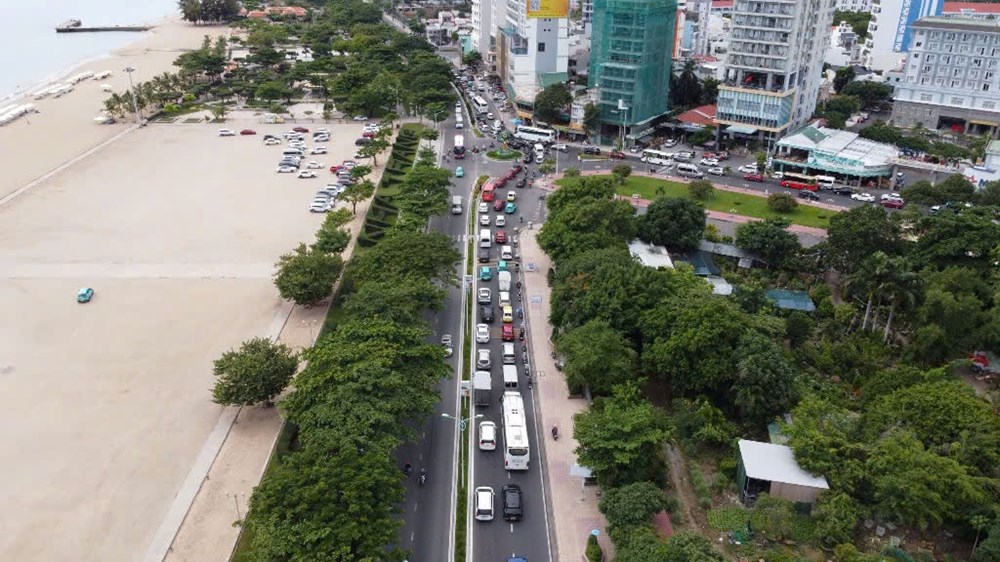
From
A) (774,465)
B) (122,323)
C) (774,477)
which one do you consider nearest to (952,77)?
(774,465)

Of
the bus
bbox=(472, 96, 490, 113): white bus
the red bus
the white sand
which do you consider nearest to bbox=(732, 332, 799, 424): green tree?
the bus

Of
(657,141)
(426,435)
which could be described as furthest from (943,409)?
(657,141)

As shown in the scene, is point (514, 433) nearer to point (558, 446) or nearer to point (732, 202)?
point (558, 446)

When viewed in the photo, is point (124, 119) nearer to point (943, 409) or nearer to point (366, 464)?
point (366, 464)

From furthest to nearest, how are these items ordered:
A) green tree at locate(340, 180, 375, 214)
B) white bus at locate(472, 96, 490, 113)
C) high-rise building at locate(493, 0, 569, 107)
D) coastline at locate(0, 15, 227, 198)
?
1. white bus at locate(472, 96, 490, 113)
2. high-rise building at locate(493, 0, 569, 107)
3. coastline at locate(0, 15, 227, 198)
4. green tree at locate(340, 180, 375, 214)

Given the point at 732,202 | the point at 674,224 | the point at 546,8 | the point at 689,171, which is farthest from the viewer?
the point at 546,8

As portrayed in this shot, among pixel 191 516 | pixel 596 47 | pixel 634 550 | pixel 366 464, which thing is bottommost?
pixel 191 516

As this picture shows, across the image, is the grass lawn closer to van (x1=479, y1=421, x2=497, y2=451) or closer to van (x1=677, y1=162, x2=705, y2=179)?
van (x1=677, y1=162, x2=705, y2=179)
